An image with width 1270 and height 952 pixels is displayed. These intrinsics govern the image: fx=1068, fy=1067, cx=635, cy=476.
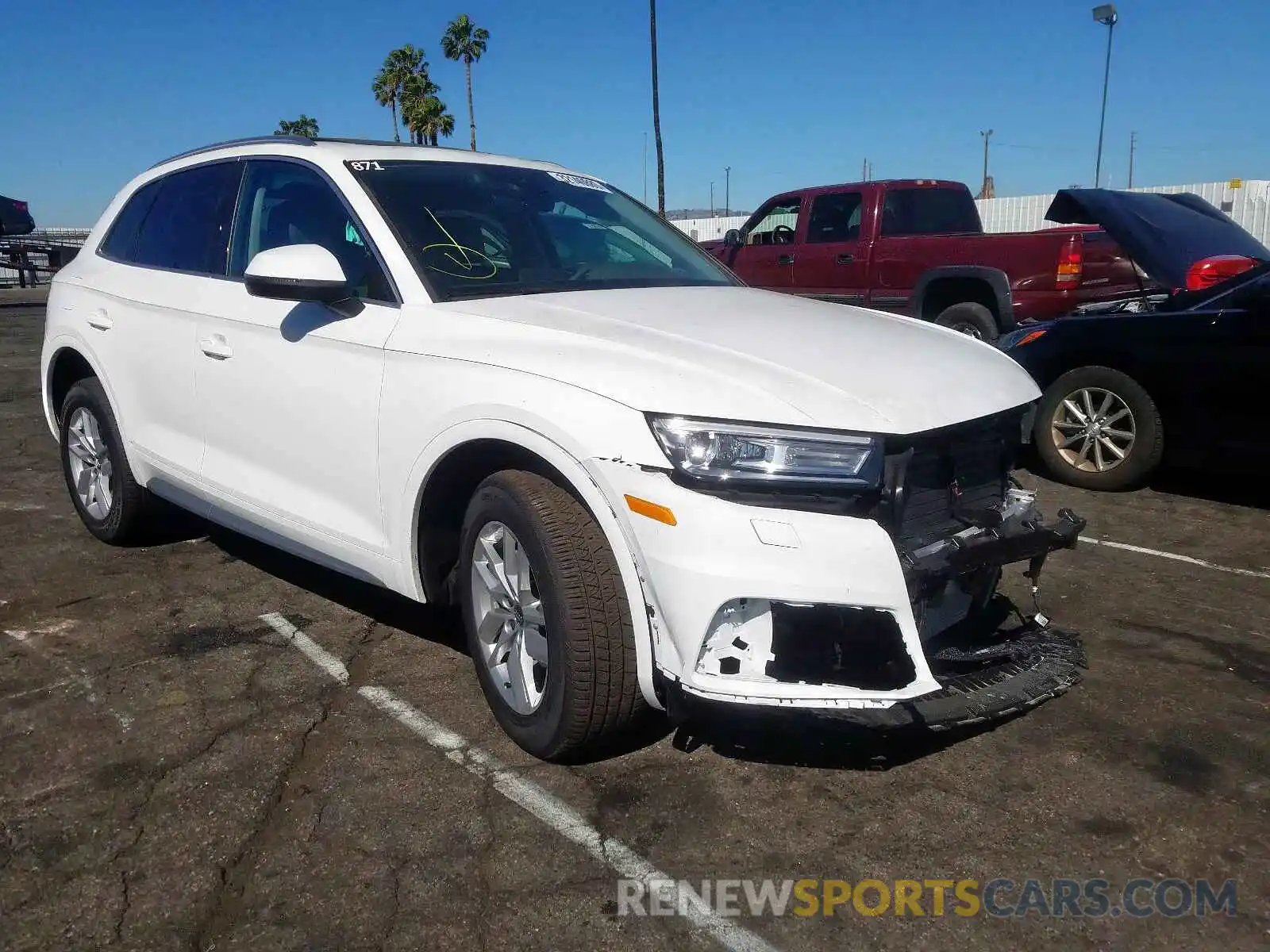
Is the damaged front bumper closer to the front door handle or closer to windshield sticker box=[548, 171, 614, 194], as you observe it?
the front door handle

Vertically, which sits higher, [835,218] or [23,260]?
[835,218]

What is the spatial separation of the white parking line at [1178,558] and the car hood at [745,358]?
215 centimetres

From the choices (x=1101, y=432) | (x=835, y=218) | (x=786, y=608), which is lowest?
(x=1101, y=432)

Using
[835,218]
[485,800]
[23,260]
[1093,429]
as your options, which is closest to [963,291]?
[835,218]

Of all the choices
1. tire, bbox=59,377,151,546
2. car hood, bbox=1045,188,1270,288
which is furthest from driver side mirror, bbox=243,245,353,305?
car hood, bbox=1045,188,1270,288

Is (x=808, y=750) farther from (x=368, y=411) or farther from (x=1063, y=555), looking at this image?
(x=1063, y=555)

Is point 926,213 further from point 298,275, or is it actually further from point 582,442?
point 582,442

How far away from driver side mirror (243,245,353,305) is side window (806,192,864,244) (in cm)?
889

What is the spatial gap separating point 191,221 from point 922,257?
7896 mm

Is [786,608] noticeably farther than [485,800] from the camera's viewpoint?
Answer: No

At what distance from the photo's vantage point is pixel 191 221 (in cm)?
443

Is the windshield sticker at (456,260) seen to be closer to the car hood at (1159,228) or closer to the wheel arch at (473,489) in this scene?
the wheel arch at (473,489)

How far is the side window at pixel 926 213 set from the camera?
11.2 meters

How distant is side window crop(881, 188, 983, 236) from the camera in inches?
443
